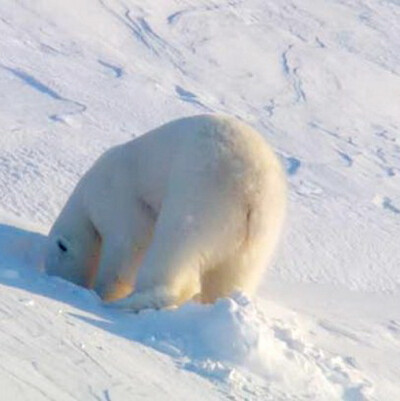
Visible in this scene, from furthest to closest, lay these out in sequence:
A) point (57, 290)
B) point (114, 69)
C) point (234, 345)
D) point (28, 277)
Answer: point (114, 69) < point (28, 277) < point (57, 290) < point (234, 345)

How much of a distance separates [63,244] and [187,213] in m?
1.16

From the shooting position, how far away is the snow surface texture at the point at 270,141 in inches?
159

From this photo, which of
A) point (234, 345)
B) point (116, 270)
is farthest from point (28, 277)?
point (234, 345)

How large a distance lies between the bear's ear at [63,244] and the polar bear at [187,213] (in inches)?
9.2

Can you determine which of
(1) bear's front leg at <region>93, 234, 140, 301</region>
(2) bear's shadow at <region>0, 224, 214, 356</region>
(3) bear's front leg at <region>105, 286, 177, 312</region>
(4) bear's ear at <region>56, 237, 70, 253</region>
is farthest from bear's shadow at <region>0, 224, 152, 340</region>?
(1) bear's front leg at <region>93, 234, 140, 301</region>

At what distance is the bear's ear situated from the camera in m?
6.09

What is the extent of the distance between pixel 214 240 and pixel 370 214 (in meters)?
4.31

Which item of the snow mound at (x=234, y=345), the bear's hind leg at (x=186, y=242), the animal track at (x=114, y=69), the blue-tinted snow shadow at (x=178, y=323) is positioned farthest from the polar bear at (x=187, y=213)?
the animal track at (x=114, y=69)

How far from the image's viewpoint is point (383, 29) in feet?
49.3

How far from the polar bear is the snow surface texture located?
294 millimetres

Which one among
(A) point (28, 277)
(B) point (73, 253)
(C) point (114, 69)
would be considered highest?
(A) point (28, 277)

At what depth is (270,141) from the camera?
10516 mm

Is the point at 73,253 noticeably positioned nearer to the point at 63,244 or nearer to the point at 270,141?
the point at 63,244

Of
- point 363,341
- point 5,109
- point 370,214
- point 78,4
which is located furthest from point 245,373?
point 78,4
